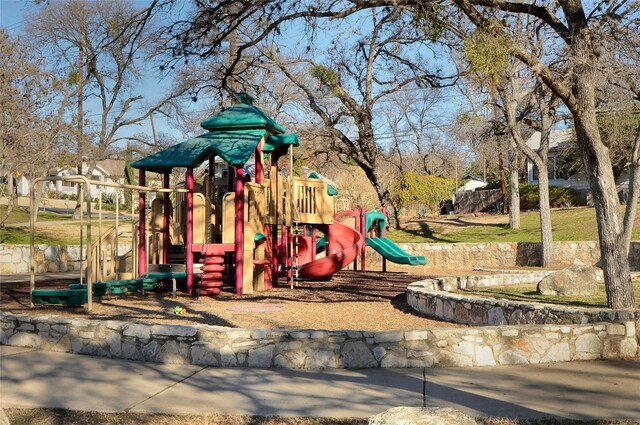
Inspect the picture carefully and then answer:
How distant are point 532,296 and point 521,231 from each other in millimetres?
17181

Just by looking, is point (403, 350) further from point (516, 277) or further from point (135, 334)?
point (516, 277)

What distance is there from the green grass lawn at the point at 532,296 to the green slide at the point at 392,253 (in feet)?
11.6

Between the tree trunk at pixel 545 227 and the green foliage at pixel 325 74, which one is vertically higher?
the green foliage at pixel 325 74

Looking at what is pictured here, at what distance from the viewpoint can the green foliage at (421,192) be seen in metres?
40.7

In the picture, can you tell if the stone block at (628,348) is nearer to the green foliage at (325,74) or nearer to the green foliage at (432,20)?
the green foliage at (432,20)

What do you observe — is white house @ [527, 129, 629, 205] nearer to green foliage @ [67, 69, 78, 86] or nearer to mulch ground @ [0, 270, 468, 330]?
green foliage @ [67, 69, 78, 86]

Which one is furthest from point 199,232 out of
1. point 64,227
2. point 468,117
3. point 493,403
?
point 64,227

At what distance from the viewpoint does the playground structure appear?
51.5 feet

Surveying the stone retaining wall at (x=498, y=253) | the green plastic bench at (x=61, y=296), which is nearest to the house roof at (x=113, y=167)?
the stone retaining wall at (x=498, y=253)

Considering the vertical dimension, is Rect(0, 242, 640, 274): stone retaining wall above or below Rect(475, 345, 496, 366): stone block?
above

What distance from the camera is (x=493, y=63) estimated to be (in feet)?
31.4

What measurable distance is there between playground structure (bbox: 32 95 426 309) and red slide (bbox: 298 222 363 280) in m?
0.04

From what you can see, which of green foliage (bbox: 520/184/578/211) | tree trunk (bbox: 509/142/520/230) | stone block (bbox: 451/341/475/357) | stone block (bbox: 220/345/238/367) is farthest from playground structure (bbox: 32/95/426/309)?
green foliage (bbox: 520/184/578/211)

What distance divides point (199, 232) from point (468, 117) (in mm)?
7559
